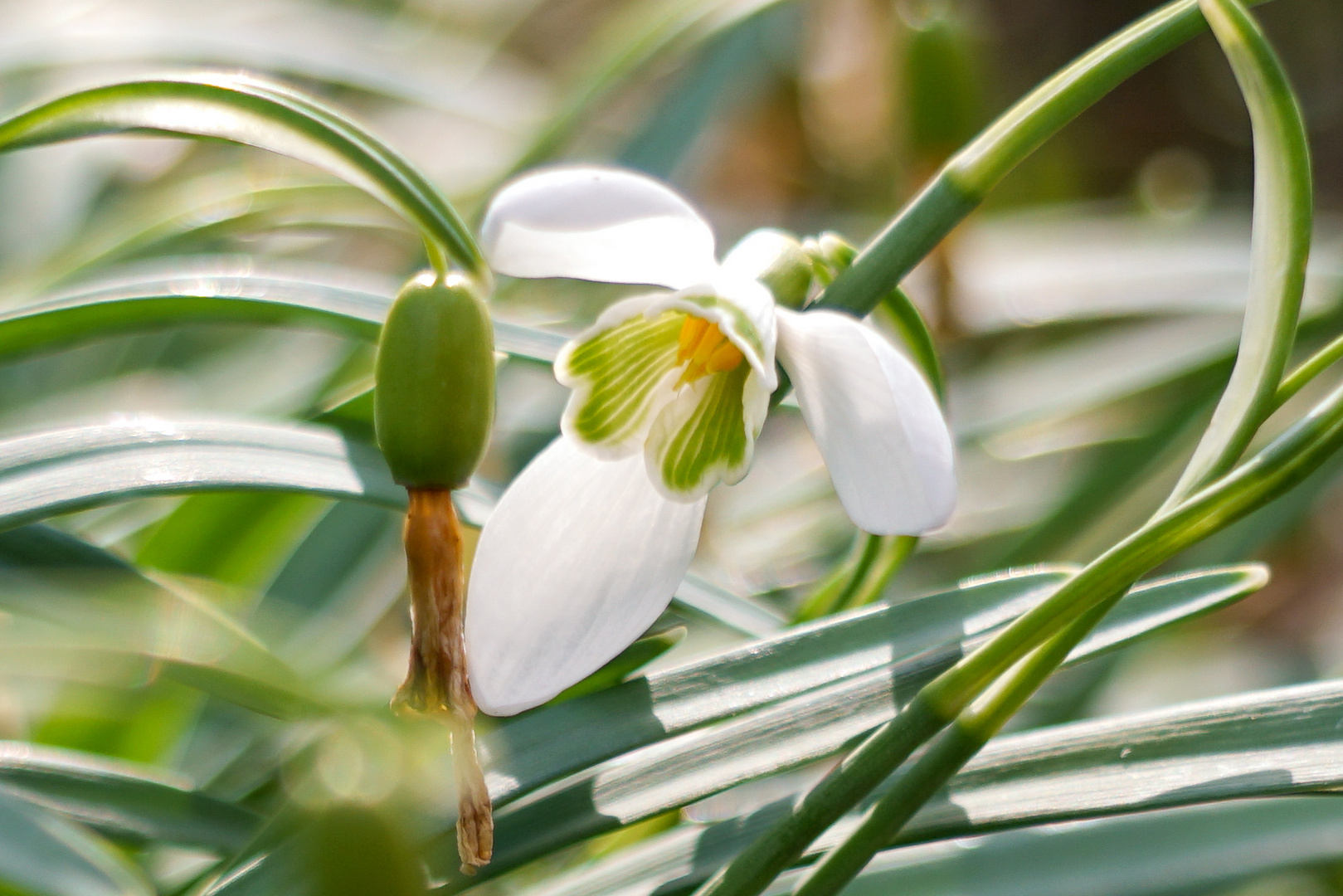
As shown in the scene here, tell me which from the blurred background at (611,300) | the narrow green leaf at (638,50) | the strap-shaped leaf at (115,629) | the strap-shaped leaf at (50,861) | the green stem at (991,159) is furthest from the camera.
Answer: the narrow green leaf at (638,50)

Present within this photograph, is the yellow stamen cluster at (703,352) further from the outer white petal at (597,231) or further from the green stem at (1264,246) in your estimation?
the green stem at (1264,246)

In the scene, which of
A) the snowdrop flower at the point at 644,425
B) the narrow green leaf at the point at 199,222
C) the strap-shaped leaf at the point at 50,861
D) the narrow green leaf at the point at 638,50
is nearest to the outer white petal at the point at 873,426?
the snowdrop flower at the point at 644,425

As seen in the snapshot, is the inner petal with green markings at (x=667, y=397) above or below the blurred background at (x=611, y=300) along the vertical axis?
→ below

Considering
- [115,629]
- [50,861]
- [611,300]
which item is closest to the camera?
[115,629]

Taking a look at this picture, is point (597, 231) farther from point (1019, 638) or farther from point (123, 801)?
point (123, 801)

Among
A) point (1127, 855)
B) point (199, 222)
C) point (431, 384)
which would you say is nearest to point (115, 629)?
point (431, 384)

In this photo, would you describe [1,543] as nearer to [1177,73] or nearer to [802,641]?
[802,641]

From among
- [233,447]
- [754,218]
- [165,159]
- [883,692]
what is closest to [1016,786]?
[883,692]
